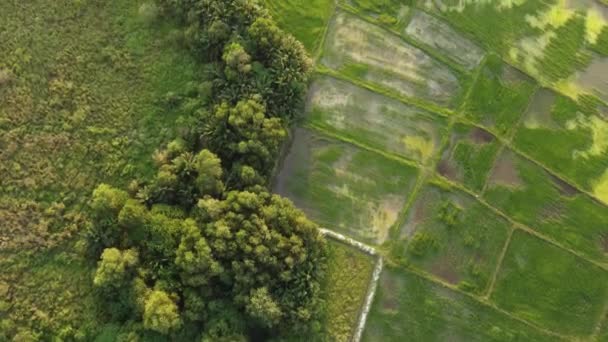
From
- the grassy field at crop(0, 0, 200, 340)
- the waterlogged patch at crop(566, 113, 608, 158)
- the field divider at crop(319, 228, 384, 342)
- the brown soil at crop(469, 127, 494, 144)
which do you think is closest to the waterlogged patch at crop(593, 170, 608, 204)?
the waterlogged patch at crop(566, 113, 608, 158)

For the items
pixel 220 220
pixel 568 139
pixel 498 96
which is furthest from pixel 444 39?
pixel 220 220

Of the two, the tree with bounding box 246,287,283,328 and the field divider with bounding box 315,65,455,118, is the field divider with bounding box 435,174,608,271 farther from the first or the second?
the tree with bounding box 246,287,283,328

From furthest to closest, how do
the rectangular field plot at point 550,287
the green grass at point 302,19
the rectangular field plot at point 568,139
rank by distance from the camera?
the green grass at point 302,19 < the rectangular field plot at point 568,139 < the rectangular field plot at point 550,287

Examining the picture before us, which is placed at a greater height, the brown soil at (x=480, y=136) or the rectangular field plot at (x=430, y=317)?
the brown soil at (x=480, y=136)

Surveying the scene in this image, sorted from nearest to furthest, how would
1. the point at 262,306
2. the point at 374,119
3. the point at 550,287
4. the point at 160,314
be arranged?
the point at 160,314, the point at 262,306, the point at 550,287, the point at 374,119

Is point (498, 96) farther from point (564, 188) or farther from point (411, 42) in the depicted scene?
point (564, 188)

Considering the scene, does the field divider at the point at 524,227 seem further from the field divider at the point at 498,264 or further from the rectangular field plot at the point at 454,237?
the field divider at the point at 498,264

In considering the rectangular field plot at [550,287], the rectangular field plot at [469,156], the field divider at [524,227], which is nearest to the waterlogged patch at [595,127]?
the rectangular field plot at [469,156]

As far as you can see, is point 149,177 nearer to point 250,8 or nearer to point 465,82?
point 250,8
